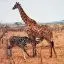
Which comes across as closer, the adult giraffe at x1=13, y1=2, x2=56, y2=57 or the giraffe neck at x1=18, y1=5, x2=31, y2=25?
the adult giraffe at x1=13, y1=2, x2=56, y2=57

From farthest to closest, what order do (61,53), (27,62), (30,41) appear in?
(61,53) → (30,41) → (27,62)

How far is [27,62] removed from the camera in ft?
48.6

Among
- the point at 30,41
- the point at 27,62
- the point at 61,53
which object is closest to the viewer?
the point at 27,62

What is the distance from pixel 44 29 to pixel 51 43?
774 millimetres

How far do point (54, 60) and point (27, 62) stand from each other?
1.22 meters

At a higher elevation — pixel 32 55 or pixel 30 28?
pixel 30 28

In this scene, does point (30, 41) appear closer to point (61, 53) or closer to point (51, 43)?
point (51, 43)

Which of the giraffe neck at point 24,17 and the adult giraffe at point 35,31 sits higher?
the giraffe neck at point 24,17

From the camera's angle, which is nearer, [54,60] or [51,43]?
[54,60]

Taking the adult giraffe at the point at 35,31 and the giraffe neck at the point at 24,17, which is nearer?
the adult giraffe at the point at 35,31

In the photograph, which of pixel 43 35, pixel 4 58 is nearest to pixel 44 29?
pixel 43 35

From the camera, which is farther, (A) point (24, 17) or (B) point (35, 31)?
(A) point (24, 17)

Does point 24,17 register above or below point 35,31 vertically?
above

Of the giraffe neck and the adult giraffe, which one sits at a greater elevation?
the giraffe neck
